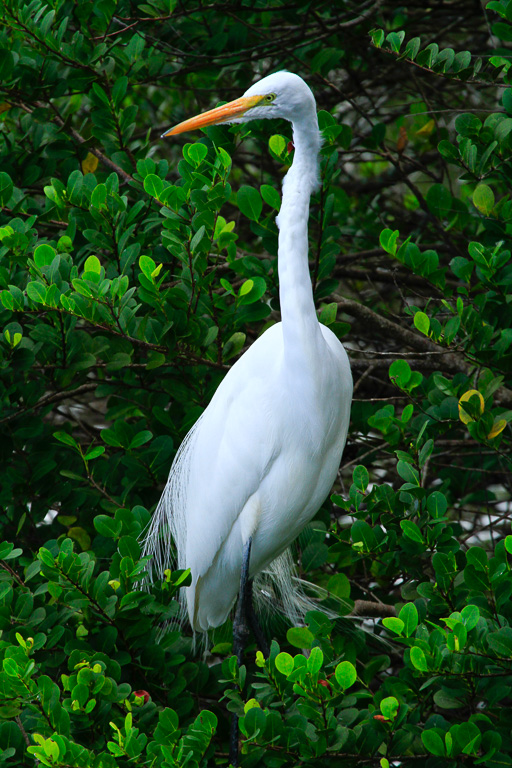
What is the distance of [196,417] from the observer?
2.39 meters

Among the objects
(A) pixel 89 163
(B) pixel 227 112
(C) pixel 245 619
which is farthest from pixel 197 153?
(C) pixel 245 619

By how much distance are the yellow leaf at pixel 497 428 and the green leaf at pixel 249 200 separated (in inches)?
34.6

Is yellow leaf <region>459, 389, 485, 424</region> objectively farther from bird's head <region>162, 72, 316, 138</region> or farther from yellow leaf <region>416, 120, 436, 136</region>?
yellow leaf <region>416, 120, 436, 136</region>

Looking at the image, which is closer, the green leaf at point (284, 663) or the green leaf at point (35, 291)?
the green leaf at point (284, 663)

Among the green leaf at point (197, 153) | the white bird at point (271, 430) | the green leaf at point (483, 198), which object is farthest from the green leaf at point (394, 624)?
the green leaf at point (197, 153)

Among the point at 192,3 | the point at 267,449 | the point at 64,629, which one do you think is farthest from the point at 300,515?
the point at 192,3

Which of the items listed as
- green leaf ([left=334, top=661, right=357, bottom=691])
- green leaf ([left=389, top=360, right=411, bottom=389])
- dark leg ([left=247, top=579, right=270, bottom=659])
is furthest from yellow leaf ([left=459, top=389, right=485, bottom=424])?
dark leg ([left=247, top=579, right=270, bottom=659])

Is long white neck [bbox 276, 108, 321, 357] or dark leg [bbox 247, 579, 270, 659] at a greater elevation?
long white neck [bbox 276, 108, 321, 357]

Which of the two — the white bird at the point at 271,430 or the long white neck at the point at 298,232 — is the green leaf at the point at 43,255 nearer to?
the white bird at the point at 271,430

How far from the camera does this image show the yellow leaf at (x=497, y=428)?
1.90 meters

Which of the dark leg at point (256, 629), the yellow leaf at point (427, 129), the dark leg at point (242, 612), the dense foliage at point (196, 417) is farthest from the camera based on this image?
the yellow leaf at point (427, 129)

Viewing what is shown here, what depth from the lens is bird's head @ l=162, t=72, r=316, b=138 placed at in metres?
2.03

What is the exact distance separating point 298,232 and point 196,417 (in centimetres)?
65

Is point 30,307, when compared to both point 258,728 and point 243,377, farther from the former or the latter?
point 258,728
